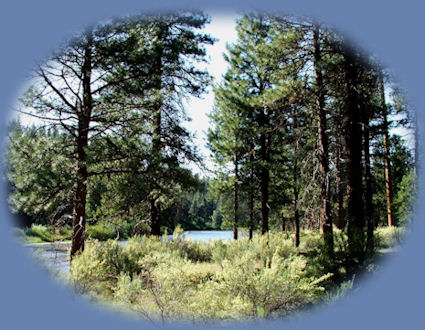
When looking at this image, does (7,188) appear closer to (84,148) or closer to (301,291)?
(84,148)

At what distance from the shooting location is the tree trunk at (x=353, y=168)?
8172mm

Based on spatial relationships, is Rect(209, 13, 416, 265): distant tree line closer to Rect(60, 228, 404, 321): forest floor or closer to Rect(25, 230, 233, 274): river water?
Rect(60, 228, 404, 321): forest floor

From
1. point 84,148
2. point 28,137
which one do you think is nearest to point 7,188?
point 28,137

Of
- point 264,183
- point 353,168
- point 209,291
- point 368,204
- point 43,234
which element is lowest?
point 209,291

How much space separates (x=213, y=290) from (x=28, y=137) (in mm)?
5205

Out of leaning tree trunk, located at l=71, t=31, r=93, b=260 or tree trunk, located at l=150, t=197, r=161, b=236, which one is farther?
tree trunk, located at l=150, t=197, r=161, b=236

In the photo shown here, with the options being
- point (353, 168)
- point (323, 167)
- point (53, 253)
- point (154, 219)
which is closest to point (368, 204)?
point (353, 168)

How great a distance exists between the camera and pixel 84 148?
673 cm

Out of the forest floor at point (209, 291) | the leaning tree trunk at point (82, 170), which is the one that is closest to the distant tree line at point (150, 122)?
the leaning tree trunk at point (82, 170)

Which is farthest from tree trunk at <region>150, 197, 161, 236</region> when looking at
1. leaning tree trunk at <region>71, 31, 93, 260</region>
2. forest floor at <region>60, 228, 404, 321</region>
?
forest floor at <region>60, 228, 404, 321</region>

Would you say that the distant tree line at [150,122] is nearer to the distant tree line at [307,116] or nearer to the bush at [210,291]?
the distant tree line at [307,116]

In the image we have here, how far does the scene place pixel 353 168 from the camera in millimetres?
8492

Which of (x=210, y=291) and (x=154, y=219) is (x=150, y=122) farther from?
(x=210, y=291)

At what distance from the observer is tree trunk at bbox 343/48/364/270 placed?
817 centimetres
